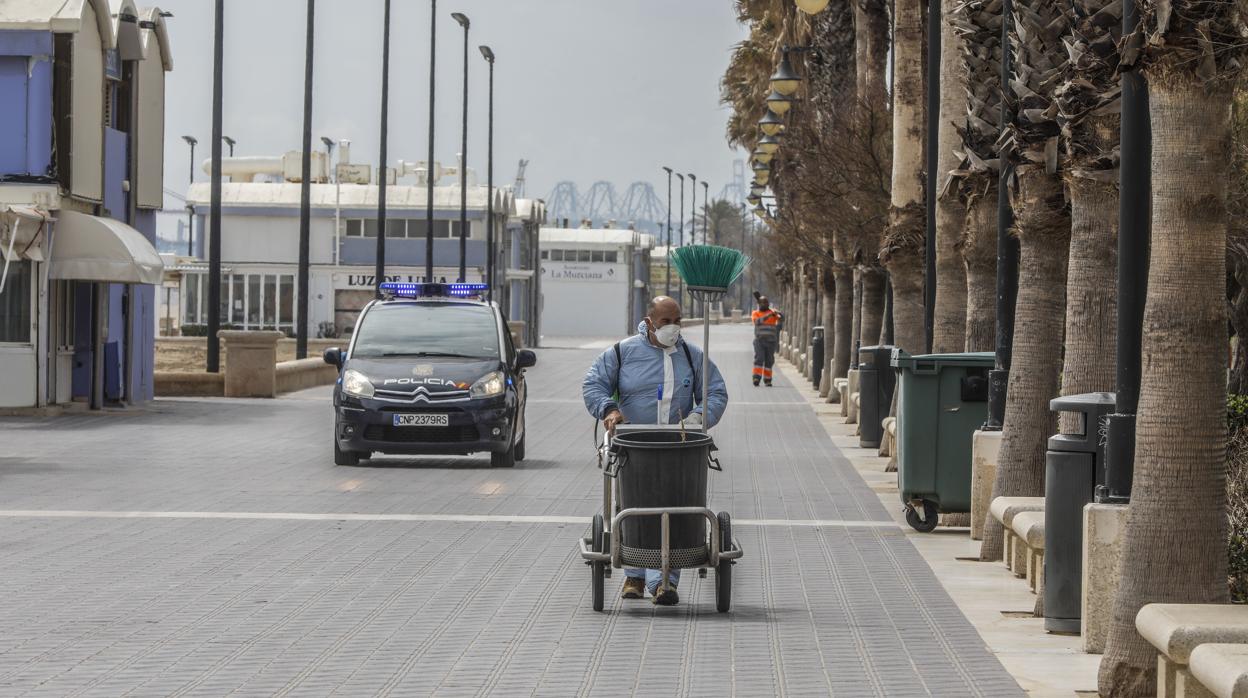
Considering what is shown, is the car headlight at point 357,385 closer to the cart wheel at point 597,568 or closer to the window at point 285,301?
the cart wheel at point 597,568

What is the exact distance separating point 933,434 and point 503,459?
270 inches

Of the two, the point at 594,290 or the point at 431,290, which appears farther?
the point at 594,290

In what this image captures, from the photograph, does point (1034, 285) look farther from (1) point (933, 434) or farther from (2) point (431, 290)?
(2) point (431, 290)

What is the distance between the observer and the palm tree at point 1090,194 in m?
10.3

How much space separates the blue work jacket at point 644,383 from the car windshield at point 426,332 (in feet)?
33.3

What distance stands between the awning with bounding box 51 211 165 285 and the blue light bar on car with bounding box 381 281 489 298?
745 cm

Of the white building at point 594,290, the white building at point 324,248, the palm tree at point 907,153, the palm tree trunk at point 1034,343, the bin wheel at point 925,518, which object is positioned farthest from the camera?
the white building at point 594,290

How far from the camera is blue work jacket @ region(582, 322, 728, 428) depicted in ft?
36.2

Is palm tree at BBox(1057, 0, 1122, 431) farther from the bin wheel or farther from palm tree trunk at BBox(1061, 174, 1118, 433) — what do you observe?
Result: the bin wheel

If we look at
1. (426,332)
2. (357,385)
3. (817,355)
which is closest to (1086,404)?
(357,385)

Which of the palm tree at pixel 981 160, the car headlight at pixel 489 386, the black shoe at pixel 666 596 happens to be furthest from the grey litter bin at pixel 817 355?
the black shoe at pixel 666 596

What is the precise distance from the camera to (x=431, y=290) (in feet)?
73.8

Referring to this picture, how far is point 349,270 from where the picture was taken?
77.2 m

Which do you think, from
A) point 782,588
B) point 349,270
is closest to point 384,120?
point 349,270
